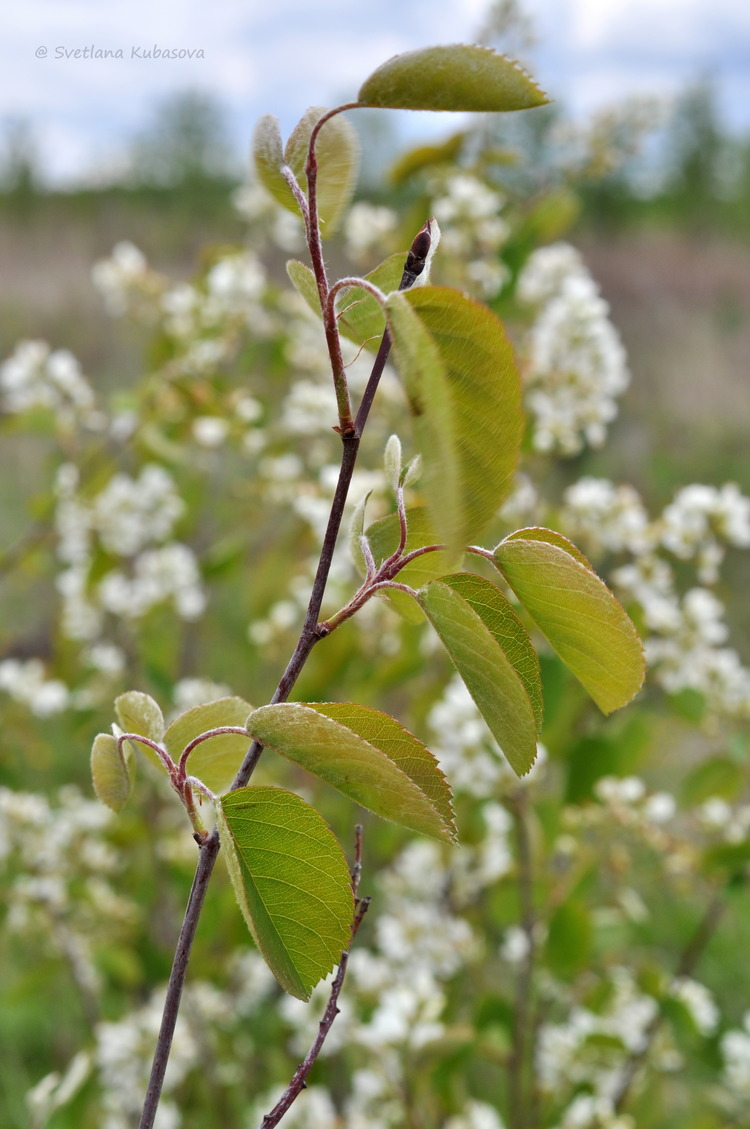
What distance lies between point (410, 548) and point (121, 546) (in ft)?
2.93

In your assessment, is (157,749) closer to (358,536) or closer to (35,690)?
(358,536)

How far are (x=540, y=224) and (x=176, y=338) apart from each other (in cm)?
48

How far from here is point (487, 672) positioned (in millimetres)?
284

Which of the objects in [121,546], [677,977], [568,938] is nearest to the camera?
[568,938]

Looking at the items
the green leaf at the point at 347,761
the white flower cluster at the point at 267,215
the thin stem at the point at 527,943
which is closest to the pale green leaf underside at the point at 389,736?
the green leaf at the point at 347,761

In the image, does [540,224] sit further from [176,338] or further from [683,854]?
[683,854]

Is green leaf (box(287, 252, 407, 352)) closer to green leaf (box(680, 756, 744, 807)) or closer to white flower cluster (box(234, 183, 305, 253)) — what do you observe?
green leaf (box(680, 756, 744, 807))

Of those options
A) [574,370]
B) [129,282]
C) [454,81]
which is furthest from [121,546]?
[454,81]

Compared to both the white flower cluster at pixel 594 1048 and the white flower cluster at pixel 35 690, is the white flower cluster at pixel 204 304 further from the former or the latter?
the white flower cluster at pixel 594 1048

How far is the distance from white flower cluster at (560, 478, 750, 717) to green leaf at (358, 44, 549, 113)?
26.4 inches

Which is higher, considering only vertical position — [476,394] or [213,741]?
[476,394]

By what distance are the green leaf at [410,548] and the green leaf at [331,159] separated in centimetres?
10

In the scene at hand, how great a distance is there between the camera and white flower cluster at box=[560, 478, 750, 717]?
893mm

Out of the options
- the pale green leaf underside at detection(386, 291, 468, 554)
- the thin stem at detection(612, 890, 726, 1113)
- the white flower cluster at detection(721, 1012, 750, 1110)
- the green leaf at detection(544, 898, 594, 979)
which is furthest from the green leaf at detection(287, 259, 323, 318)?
the white flower cluster at detection(721, 1012, 750, 1110)
